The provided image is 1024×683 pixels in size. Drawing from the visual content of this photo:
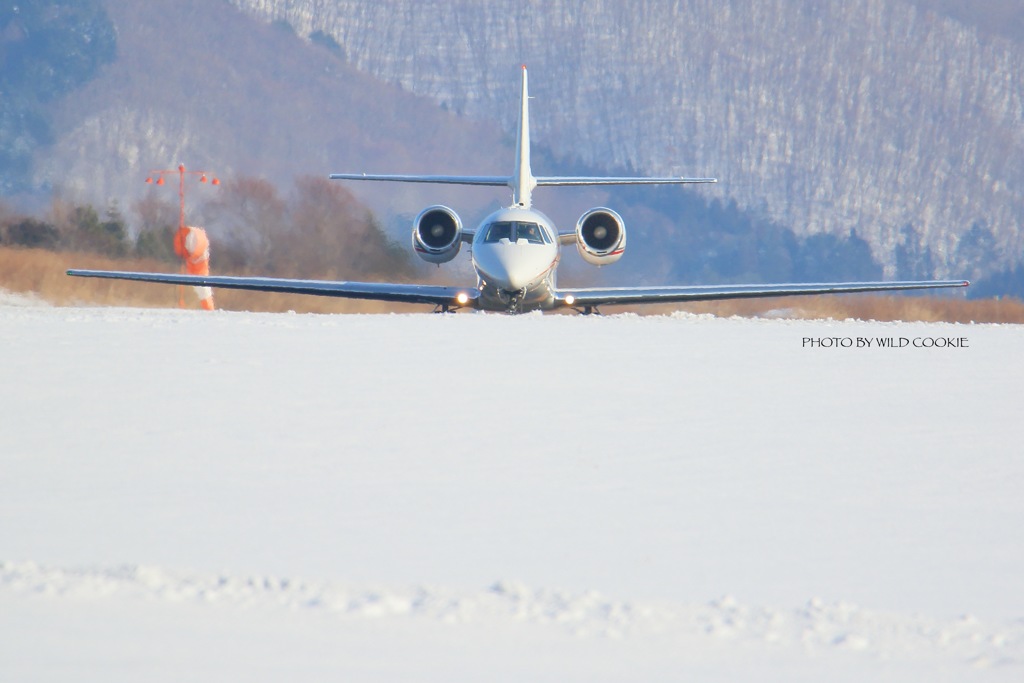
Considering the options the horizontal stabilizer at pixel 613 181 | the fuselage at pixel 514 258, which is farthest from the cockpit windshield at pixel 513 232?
the horizontal stabilizer at pixel 613 181

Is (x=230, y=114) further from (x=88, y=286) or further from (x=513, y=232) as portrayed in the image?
(x=513, y=232)

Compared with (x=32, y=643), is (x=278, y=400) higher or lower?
higher

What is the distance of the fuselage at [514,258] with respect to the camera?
76.9 ft

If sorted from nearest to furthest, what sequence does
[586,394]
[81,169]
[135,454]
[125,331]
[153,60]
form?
1. [135,454]
2. [586,394]
3. [125,331]
4. [81,169]
5. [153,60]

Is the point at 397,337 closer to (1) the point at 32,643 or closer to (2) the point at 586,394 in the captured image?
(2) the point at 586,394

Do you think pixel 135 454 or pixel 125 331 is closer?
pixel 135 454

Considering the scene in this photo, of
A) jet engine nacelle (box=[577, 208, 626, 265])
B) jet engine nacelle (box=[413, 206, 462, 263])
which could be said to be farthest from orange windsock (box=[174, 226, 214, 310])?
jet engine nacelle (box=[577, 208, 626, 265])

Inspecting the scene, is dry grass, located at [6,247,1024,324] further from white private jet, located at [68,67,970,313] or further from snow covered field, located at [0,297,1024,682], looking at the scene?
snow covered field, located at [0,297,1024,682]

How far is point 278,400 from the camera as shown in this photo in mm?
11016

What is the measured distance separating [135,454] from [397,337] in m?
6.62

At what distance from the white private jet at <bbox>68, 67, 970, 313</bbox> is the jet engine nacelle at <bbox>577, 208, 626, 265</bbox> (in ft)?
0.07

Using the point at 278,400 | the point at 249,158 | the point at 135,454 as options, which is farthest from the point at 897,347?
the point at 249,158

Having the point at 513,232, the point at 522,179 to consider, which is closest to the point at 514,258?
the point at 513,232

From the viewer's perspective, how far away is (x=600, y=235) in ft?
86.3
